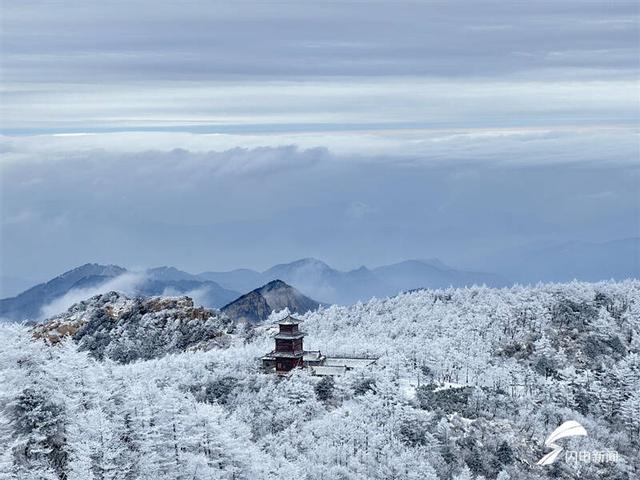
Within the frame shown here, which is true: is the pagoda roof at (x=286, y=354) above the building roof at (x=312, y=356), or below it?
above

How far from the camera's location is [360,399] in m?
95.1

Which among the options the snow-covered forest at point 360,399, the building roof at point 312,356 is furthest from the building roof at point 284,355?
the building roof at point 312,356

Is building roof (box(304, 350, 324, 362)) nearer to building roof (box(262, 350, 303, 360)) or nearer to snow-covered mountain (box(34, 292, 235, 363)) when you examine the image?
building roof (box(262, 350, 303, 360))

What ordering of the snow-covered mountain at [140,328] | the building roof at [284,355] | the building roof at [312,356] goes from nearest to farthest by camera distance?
the building roof at [284,355] → the building roof at [312,356] → the snow-covered mountain at [140,328]

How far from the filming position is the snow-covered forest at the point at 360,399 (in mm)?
64750

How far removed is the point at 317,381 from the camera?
100812 millimetres

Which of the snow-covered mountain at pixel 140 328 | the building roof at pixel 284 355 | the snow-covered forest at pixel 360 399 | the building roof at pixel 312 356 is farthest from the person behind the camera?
the snow-covered mountain at pixel 140 328

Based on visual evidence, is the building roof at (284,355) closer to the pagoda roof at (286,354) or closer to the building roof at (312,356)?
the pagoda roof at (286,354)

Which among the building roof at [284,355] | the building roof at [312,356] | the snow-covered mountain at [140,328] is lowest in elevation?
the snow-covered mountain at [140,328]

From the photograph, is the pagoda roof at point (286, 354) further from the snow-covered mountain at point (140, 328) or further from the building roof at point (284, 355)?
the snow-covered mountain at point (140, 328)

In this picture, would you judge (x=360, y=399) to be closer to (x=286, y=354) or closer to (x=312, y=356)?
(x=286, y=354)

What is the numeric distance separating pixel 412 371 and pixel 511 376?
1547cm

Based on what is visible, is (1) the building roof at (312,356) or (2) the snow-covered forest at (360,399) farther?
(1) the building roof at (312,356)

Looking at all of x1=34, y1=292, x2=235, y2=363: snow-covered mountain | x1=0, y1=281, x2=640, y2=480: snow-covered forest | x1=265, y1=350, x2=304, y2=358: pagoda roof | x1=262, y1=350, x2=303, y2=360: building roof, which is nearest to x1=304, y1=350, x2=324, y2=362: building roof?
x1=0, y1=281, x2=640, y2=480: snow-covered forest
